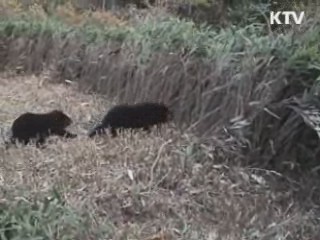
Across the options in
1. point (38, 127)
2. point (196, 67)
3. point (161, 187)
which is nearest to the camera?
point (161, 187)

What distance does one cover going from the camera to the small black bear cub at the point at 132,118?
485 centimetres

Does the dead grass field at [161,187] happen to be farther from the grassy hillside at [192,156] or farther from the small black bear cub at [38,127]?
the small black bear cub at [38,127]

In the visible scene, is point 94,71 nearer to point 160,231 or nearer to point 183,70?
point 183,70

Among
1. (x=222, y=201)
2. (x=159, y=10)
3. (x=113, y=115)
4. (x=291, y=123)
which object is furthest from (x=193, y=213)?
(x=159, y=10)

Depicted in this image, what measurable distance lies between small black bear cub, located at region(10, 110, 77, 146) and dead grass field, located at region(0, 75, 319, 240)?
0.56 ft

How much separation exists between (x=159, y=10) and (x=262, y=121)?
3.98m

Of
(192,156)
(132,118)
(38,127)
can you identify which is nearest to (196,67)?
(132,118)

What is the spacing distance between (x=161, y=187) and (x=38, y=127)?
1.31m

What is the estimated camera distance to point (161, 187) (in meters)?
3.95

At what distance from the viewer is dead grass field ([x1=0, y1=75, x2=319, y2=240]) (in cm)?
354

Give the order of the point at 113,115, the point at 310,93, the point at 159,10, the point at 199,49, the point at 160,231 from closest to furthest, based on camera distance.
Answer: the point at 160,231
the point at 310,93
the point at 113,115
the point at 199,49
the point at 159,10

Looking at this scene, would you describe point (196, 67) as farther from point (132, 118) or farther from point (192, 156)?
point (192, 156)

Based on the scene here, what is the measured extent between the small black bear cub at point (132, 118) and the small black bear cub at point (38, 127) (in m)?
0.24

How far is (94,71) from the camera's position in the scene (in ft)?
22.1
